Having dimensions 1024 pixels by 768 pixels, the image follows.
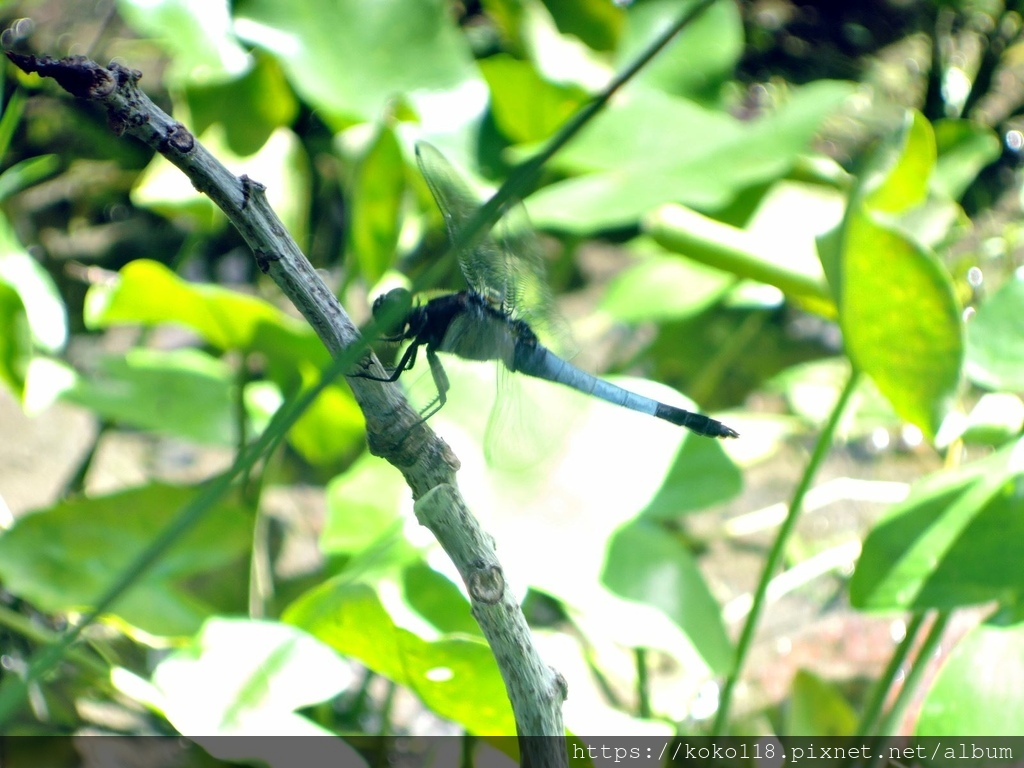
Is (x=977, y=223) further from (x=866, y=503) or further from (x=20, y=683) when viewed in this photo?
(x=20, y=683)

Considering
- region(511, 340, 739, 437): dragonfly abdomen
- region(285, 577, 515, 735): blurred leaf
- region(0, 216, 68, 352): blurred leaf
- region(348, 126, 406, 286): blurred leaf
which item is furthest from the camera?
region(348, 126, 406, 286): blurred leaf

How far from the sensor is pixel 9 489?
1229mm

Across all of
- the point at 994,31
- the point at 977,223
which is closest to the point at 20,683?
the point at 977,223

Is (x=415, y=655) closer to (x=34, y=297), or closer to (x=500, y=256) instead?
(x=500, y=256)

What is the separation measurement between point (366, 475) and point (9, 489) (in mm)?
757

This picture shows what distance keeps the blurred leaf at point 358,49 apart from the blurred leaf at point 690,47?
29cm

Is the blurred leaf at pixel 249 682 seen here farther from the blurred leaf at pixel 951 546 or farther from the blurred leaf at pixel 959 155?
the blurred leaf at pixel 959 155

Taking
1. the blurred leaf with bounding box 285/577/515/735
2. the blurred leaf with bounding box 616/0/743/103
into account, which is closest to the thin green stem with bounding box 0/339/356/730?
the blurred leaf with bounding box 285/577/515/735

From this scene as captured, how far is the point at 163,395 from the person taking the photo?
922 mm

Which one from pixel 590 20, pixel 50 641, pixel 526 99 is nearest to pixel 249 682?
pixel 50 641

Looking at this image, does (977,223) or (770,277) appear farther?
(977,223)

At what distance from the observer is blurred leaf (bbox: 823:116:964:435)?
59 centimetres

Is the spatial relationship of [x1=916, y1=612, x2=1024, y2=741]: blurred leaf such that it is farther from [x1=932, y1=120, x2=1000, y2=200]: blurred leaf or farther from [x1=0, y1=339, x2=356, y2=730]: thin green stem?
[x1=932, y1=120, x2=1000, y2=200]: blurred leaf

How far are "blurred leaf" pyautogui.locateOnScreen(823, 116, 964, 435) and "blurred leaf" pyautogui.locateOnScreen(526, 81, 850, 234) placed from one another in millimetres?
239
